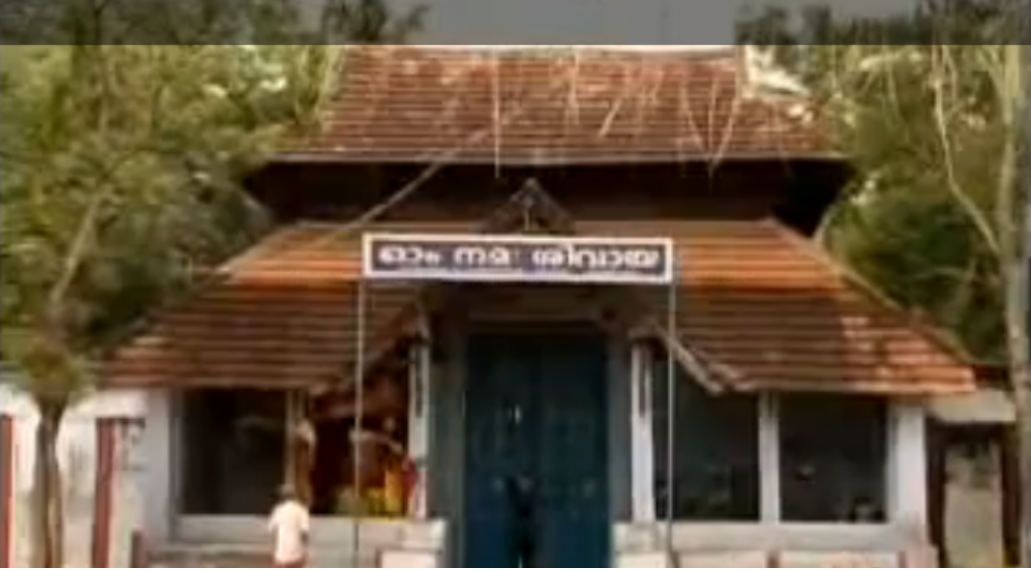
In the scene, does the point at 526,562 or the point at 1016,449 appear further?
the point at 526,562

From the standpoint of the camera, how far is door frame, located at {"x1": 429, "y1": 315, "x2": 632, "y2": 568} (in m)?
11.7

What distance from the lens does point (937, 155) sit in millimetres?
11031

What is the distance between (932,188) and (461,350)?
2.32m

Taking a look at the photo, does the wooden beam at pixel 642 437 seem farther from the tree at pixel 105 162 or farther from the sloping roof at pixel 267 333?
the tree at pixel 105 162

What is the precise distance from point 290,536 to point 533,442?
4.86 ft

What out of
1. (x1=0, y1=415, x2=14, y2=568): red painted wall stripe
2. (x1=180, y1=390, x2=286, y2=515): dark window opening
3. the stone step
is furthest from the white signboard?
(x1=0, y1=415, x2=14, y2=568): red painted wall stripe

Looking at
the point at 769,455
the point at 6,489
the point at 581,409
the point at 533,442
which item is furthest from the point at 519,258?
the point at 6,489

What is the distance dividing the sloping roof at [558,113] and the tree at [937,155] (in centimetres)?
29

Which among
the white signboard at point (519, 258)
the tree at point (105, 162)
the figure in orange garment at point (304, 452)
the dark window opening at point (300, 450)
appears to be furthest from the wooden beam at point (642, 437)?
the tree at point (105, 162)

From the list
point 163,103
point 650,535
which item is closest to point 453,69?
point 163,103

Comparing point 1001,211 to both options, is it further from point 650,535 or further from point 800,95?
point 650,535

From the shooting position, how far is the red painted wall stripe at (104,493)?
1116 centimetres

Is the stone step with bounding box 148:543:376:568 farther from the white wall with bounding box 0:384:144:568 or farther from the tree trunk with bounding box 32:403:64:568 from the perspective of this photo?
the tree trunk with bounding box 32:403:64:568

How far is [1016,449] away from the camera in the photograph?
11031mm
